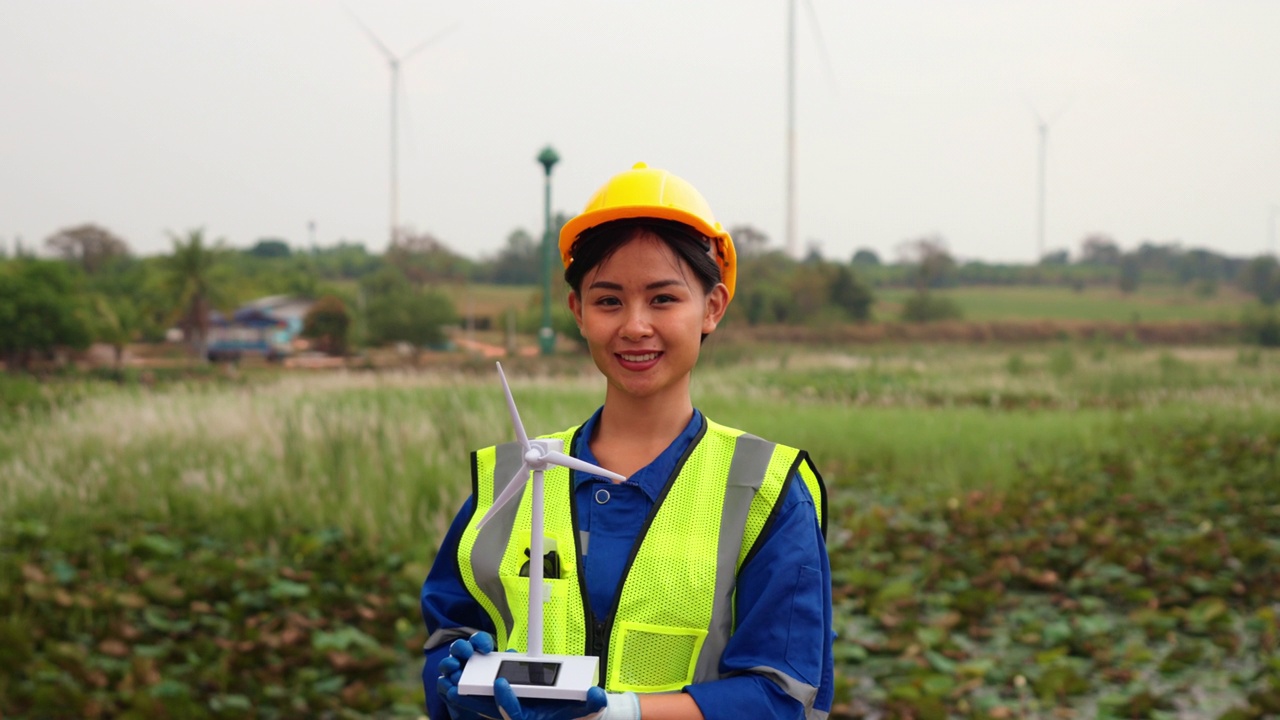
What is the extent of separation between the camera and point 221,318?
11516 mm

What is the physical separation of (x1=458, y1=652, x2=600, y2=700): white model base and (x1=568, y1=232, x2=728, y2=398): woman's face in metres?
0.43

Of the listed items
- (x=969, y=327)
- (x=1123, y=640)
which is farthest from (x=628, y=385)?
(x=969, y=327)

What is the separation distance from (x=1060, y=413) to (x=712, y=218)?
1075cm

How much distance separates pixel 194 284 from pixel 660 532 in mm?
10854

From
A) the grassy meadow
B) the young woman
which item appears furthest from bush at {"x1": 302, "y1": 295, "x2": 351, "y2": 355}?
the young woman

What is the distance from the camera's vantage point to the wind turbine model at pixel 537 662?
1397mm

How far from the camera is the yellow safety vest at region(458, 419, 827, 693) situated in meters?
1.57

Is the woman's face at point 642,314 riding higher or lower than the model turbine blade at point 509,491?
higher

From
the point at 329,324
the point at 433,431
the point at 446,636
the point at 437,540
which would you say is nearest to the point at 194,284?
the point at 329,324

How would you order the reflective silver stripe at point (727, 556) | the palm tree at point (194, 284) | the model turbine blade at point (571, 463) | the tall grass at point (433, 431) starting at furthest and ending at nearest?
the palm tree at point (194, 284) → the tall grass at point (433, 431) → the reflective silver stripe at point (727, 556) → the model turbine blade at point (571, 463)

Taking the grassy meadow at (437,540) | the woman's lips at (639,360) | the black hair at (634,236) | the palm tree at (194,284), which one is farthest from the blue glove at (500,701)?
the palm tree at (194,284)

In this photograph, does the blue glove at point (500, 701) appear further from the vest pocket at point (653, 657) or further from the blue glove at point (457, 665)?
the vest pocket at point (653, 657)

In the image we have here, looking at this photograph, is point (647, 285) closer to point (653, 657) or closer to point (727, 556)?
point (727, 556)

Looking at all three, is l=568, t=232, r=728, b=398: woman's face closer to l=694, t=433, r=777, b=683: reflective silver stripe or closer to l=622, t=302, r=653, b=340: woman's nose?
l=622, t=302, r=653, b=340: woman's nose
